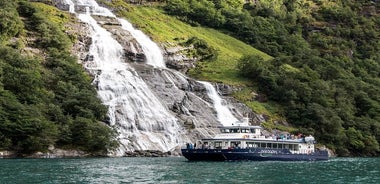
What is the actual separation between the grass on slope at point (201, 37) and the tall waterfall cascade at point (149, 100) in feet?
35.0

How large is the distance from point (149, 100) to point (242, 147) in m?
30.3

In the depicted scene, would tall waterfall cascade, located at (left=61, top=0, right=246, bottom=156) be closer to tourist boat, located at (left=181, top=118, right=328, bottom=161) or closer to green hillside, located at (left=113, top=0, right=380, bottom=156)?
green hillside, located at (left=113, top=0, right=380, bottom=156)

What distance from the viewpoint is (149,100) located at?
110562 mm

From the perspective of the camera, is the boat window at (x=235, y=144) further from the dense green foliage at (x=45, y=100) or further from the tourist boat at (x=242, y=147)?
the dense green foliage at (x=45, y=100)

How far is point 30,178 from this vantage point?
53.5 metres

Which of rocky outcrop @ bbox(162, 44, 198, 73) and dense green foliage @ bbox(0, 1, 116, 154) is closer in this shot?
dense green foliage @ bbox(0, 1, 116, 154)

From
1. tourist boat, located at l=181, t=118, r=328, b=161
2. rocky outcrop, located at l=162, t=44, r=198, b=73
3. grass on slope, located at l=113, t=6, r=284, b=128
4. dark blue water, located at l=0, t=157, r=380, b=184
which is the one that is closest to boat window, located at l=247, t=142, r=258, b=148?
tourist boat, located at l=181, t=118, r=328, b=161

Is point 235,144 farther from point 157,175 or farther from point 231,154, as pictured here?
point 157,175

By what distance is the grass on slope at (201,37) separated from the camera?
141875mm

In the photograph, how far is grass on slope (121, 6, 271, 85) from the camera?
141875mm

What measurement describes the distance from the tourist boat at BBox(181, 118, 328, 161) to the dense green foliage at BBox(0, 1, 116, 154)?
49.6 ft

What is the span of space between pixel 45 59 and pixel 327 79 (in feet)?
256

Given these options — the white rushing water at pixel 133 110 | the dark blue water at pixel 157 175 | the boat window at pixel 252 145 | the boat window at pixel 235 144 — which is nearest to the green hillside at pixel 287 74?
the white rushing water at pixel 133 110

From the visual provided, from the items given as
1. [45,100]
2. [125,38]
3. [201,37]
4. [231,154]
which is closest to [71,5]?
[125,38]
